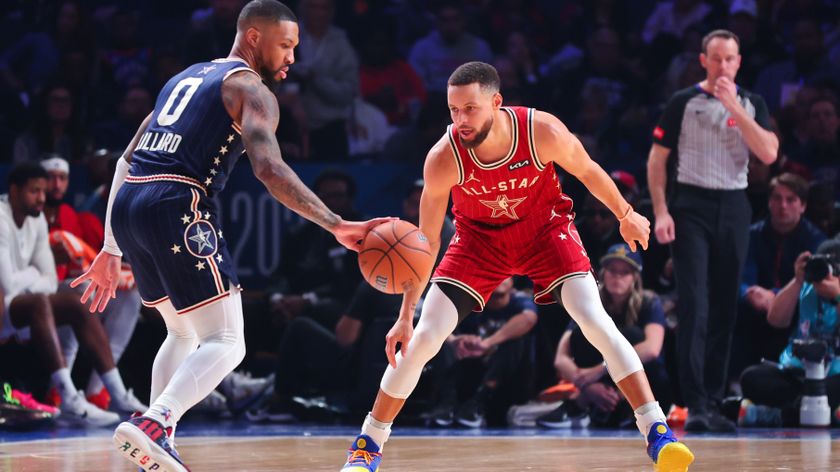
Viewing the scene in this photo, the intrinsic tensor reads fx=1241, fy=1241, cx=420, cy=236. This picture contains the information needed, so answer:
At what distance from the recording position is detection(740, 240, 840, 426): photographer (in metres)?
8.12

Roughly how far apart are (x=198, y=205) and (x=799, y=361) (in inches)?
193

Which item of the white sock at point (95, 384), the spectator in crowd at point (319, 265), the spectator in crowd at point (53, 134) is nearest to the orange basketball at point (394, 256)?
the spectator in crowd at point (319, 265)

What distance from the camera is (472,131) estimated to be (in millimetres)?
5371

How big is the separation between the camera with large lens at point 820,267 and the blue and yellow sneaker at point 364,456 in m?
3.87

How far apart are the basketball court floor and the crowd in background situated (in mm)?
645

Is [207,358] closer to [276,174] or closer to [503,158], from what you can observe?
[276,174]

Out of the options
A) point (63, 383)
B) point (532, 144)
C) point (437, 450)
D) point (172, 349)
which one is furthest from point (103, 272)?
point (63, 383)

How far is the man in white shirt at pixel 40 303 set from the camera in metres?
8.82

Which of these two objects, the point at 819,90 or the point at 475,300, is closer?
the point at 475,300

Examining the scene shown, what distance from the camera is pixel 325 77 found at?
11492 mm

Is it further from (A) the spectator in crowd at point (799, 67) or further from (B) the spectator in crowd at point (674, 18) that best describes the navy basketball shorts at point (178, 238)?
(B) the spectator in crowd at point (674, 18)

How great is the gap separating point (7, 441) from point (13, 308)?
162 centimetres

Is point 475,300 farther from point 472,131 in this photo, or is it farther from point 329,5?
point 329,5

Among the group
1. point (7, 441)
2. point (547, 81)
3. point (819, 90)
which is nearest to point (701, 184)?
point (819, 90)
